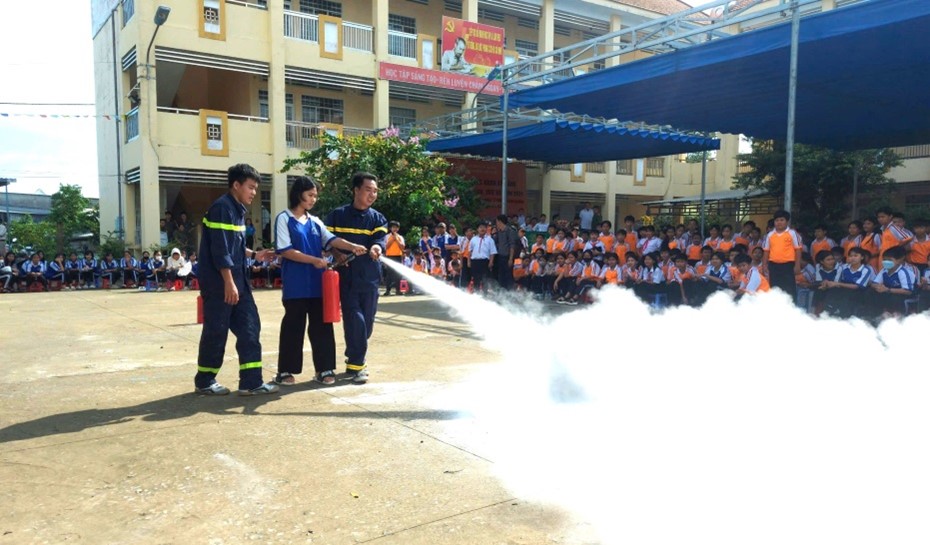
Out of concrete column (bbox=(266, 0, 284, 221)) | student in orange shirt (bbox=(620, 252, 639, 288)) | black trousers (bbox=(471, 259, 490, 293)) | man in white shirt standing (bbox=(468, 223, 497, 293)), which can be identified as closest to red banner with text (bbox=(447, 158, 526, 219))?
concrete column (bbox=(266, 0, 284, 221))

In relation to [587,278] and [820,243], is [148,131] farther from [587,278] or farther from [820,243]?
[820,243]

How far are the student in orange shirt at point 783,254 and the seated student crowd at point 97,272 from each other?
12.5 meters

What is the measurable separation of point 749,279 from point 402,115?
16.3 metres

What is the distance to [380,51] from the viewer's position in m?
20.7

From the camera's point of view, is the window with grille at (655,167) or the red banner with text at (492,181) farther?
the window with grille at (655,167)

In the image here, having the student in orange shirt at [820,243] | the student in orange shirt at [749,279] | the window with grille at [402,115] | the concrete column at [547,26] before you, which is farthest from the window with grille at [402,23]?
the student in orange shirt at [820,243]

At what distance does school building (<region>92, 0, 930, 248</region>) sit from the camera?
1775 centimetres

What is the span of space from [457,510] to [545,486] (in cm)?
50

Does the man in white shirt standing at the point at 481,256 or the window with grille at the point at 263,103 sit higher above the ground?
the window with grille at the point at 263,103

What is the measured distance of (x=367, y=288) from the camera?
212 inches

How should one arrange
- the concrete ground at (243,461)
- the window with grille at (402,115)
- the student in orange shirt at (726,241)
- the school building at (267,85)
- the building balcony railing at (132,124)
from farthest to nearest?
the window with grille at (402,115) → the building balcony railing at (132,124) → the school building at (267,85) → the student in orange shirt at (726,241) → the concrete ground at (243,461)

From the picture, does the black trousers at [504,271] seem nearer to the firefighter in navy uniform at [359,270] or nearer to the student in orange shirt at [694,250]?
the student in orange shirt at [694,250]

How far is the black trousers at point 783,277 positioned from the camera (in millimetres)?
8930

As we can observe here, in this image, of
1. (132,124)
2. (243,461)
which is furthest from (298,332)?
(132,124)
